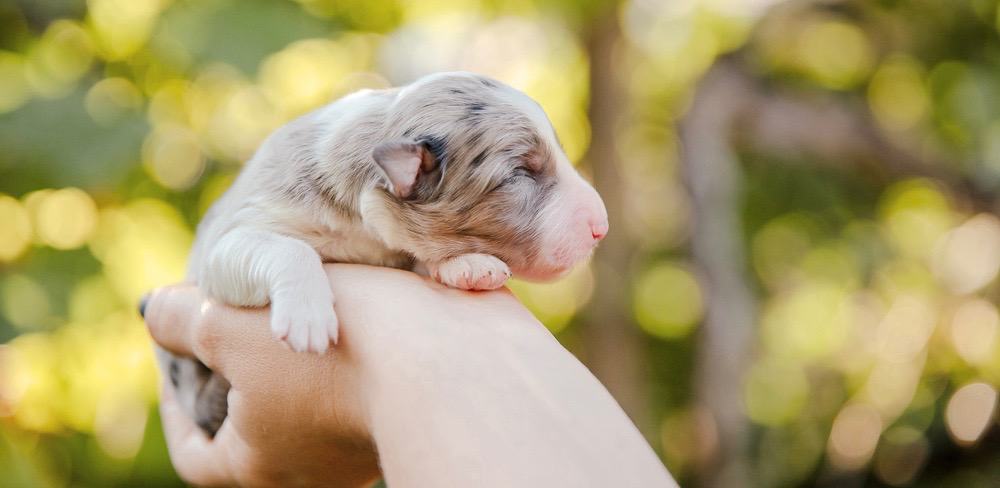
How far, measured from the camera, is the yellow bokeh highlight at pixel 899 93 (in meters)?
6.51

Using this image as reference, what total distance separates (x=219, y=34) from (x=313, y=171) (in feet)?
5.94

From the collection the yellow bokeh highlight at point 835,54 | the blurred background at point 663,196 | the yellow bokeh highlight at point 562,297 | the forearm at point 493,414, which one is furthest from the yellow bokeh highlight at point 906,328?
the forearm at point 493,414

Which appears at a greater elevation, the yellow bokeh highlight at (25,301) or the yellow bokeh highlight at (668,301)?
the yellow bokeh highlight at (25,301)

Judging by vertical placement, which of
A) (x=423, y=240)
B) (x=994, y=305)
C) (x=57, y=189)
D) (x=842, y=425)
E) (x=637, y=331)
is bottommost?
(x=842, y=425)

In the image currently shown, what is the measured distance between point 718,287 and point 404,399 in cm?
418

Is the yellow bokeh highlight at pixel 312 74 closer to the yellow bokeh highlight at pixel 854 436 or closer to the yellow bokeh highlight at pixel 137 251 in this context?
the yellow bokeh highlight at pixel 137 251

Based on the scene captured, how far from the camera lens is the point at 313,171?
253 cm

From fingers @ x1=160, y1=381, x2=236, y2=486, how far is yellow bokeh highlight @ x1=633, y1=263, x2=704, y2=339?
4725 millimetres

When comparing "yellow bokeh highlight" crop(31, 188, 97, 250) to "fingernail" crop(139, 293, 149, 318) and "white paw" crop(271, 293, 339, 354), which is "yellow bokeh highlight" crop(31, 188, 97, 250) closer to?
"fingernail" crop(139, 293, 149, 318)

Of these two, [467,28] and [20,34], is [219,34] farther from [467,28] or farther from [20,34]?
[467,28]

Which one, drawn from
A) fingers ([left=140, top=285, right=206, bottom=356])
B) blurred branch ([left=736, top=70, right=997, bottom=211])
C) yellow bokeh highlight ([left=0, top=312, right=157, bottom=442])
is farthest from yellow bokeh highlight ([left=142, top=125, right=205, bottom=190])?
blurred branch ([left=736, top=70, right=997, bottom=211])

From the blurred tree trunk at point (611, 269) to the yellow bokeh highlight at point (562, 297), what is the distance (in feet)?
0.59

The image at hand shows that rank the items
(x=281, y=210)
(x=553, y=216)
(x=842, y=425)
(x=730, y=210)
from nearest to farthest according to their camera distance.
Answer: (x=553, y=216) → (x=281, y=210) → (x=730, y=210) → (x=842, y=425)

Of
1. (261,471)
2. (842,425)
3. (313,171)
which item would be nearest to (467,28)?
(313,171)
